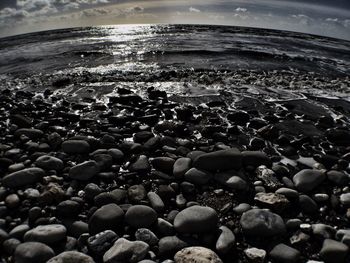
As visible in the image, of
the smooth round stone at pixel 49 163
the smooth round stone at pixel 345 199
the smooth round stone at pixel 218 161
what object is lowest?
the smooth round stone at pixel 345 199

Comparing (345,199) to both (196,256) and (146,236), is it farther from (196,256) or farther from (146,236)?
(146,236)

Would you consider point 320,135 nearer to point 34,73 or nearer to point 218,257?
point 218,257

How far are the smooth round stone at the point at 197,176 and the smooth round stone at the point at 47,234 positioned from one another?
1.76 metres

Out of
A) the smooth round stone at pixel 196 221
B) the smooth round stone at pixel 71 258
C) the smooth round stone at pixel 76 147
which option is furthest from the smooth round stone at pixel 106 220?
the smooth round stone at pixel 76 147

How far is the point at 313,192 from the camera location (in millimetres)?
4223

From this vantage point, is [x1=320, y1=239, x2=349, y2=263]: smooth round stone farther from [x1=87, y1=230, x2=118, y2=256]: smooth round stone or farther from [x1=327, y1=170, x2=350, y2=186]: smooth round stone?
[x1=87, y1=230, x2=118, y2=256]: smooth round stone

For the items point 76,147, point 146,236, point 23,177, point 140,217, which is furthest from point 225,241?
point 76,147

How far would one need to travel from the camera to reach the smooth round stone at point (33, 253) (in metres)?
2.90

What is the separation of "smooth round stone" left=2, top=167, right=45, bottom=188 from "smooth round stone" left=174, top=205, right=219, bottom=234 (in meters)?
2.07

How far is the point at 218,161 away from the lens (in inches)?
181

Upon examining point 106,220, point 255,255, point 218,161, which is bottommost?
point 255,255

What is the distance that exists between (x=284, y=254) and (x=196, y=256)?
90cm

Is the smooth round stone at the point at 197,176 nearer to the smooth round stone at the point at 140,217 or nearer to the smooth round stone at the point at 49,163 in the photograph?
the smooth round stone at the point at 140,217

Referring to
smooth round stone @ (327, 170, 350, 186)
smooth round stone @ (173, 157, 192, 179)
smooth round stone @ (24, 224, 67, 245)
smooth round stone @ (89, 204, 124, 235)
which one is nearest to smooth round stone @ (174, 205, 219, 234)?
smooth round stone @ (89, 204, 124, 235)
